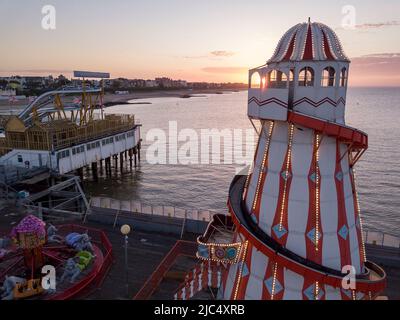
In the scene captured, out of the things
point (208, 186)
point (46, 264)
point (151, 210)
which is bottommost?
point (208, 186)

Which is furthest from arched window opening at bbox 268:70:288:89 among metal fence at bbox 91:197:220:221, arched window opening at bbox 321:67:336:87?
metal fence at bbox 91:197:220:221

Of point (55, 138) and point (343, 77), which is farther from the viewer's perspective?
point (55, 138)

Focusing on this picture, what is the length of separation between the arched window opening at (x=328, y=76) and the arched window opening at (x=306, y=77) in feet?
1.11

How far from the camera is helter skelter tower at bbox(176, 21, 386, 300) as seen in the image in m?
10.4

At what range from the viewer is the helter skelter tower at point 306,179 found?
34.1ft

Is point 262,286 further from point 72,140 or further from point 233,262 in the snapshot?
point 72,140

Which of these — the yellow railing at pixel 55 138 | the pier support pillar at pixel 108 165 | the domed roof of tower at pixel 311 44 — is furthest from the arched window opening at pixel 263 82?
the pier support pillar at pixel 108 165

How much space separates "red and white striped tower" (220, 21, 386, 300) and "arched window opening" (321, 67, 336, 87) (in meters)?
0.03

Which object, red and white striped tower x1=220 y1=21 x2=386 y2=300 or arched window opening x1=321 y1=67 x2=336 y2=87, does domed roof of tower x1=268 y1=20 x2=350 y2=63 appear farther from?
arched window opening x1=321 y1=67 x2=336 y2=87

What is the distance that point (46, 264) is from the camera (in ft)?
61.0

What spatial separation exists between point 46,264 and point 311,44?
1649 cm

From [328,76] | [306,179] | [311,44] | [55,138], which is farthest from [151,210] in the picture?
[55,138]

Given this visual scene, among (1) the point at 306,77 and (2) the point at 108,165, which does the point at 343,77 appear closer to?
(1) the point at 306,77
